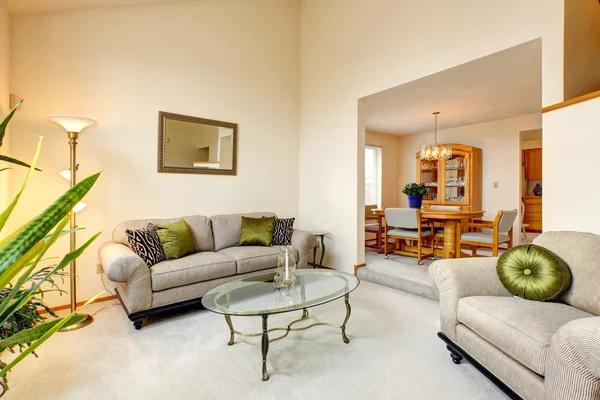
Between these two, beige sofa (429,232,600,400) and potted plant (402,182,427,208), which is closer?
beige sofa (429,232,600,400)

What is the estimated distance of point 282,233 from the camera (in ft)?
12.1

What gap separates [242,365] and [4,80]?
2955mm

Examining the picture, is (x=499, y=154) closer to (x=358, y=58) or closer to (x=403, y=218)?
(x=403, y=218)

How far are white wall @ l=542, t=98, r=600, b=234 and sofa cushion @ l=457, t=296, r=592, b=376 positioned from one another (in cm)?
76

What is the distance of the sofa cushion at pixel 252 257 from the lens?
3.08 meters

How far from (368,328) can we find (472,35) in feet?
8.75

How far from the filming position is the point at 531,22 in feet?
7.79

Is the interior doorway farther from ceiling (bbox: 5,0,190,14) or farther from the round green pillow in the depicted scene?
ceiling (bbox: 5,0,190,14)

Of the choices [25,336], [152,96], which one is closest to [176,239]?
[152,96]

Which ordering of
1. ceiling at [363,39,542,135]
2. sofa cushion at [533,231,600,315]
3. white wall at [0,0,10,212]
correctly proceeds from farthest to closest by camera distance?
ceiling at [363,39,542,135]
white wall at [0,0,10,212]
sofa cushion at [533,231,600,315]

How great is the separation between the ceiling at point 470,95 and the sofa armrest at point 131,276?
3030 mm

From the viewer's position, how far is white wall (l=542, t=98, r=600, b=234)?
201cm

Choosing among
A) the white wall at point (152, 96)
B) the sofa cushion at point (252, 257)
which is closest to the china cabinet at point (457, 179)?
the white wall at point (152, 96)

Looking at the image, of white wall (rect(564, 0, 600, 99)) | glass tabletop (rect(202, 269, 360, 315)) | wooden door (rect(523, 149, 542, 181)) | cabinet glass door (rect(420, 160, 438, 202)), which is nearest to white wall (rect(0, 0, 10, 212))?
glass tabletop (rect(202, 269, 360, 315))
